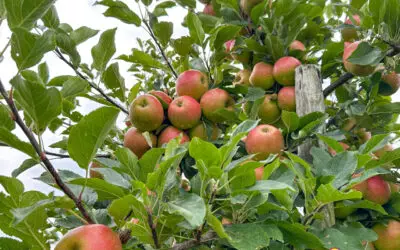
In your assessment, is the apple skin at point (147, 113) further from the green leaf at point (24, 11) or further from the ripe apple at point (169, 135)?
the green leaf at point (24, 11)

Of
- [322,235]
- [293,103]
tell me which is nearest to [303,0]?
[293,103]

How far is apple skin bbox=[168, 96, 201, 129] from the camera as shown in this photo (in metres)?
1.29

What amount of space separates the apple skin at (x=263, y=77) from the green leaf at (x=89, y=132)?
2.82 ft

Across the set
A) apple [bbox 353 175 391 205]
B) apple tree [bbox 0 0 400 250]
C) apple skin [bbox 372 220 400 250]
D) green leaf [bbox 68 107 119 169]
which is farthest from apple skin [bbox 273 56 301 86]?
green leaf [bbox 68 107 119 169]

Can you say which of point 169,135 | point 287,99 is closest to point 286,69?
point 287,99

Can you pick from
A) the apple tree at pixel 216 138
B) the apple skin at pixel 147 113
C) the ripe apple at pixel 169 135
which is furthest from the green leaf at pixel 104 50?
the ripe apple at pixel 169 135

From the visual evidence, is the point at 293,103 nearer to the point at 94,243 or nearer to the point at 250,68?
the point at 250,68

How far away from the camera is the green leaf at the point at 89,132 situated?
26.9 inches

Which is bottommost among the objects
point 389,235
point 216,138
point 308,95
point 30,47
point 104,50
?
point 389,235

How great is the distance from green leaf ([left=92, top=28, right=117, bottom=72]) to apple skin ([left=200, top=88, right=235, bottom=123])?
0.36 metres

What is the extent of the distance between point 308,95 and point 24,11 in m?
0.88

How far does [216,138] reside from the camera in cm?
142

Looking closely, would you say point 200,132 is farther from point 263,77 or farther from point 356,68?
point 356,68

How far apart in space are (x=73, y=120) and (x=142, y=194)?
1.01 m
